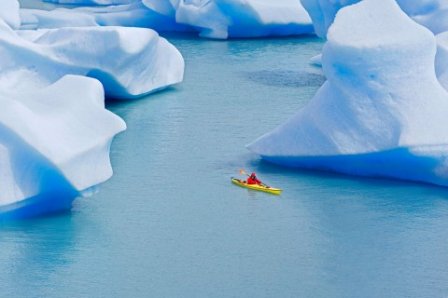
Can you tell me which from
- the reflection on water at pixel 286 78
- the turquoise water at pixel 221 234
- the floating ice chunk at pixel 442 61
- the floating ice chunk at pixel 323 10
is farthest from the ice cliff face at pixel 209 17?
the floating ice chunk at pixel 442 61

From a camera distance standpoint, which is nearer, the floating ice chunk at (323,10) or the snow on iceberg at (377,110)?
the snow on iceberg at (377,110)

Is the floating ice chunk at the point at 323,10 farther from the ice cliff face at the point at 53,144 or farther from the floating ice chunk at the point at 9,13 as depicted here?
the ice cliff face at the point at 53,144

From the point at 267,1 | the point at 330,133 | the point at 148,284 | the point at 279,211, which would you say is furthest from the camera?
the point at 267,1

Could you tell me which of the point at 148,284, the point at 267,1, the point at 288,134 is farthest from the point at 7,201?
the point at 267,1

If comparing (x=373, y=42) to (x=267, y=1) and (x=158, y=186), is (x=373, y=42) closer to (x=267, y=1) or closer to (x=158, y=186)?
(x=158, y=186)

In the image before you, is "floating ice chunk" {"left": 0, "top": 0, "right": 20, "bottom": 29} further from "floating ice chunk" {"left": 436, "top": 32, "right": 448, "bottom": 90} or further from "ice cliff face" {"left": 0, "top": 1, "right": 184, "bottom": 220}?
"floating ice chunk" {"left": 436, "top": 32, "right": 448, "bottom": 90}

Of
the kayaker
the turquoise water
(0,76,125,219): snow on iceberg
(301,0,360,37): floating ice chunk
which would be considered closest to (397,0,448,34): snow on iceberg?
(301,0,360,37): floating ice chunk
